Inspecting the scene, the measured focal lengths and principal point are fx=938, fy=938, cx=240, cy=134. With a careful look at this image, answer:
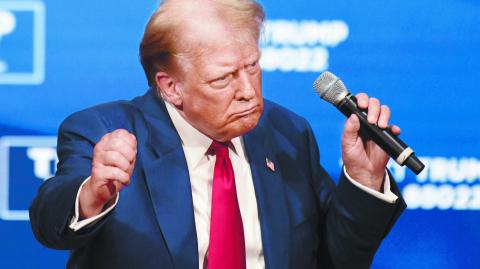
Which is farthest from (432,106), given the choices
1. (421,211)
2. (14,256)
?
(14,256)

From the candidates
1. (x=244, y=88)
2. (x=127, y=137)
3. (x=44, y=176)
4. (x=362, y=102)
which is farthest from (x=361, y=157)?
(x=44, y=176)

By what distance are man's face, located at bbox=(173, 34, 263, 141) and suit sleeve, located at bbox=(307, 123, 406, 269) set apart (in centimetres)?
24

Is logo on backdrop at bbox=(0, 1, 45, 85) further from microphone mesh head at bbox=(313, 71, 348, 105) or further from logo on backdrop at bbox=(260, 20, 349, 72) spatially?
microphone mesh head at bbox=(313, 71, 348, 105)

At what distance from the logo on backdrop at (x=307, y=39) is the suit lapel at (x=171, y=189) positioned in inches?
26.8

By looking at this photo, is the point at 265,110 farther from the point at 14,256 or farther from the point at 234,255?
the point at 14,256

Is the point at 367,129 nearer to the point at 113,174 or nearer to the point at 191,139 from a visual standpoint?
the point at 191,139

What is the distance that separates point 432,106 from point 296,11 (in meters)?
0.45

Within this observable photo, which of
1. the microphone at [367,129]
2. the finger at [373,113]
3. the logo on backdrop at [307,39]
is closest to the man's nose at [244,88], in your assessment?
the microphone at [367,129]

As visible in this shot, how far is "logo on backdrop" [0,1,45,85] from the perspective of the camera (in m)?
2.50

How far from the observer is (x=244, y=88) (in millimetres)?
1805

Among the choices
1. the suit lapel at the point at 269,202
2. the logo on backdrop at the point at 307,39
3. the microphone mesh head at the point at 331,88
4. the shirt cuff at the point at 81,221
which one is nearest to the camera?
the shirt cuff at the point at 81,221

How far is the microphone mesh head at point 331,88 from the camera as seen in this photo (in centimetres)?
174

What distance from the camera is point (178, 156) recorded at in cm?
185

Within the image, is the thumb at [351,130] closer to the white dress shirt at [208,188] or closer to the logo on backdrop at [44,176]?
the white dress shirt at [208,188]
